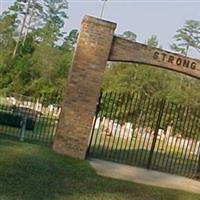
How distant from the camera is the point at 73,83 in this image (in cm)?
1416

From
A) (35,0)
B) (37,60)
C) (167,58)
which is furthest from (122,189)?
(35,0)

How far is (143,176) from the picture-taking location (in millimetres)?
13594

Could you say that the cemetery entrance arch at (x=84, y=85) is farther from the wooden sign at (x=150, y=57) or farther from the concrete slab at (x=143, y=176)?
the concrete slab at (x=143, y=176)

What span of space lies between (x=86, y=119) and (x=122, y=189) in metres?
3.70

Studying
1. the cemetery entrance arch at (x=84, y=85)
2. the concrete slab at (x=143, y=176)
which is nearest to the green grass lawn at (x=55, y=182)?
the concrete slab at (x=143, y=176)

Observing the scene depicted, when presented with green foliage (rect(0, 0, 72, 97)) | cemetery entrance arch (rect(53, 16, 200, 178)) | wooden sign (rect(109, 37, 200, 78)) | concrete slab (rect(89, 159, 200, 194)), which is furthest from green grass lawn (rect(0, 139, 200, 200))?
green foliage (rect(0, 0, 72, 97))

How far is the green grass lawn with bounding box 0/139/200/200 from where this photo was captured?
898cm

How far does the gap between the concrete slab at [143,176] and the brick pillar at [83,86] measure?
0.80 metres

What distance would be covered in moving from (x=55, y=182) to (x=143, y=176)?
13.5 feet

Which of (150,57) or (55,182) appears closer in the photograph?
(55,182)

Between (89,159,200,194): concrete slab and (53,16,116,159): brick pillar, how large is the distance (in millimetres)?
799

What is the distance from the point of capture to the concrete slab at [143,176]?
12742 mm

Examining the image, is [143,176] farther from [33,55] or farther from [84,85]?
[33,55]

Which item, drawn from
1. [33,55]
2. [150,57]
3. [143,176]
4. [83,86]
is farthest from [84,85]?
[33,55]
